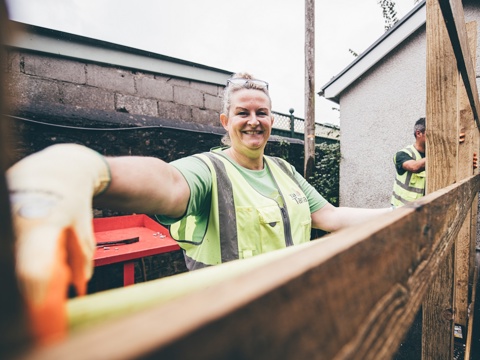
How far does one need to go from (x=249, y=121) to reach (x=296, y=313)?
1.50 m

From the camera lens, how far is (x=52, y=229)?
305 millimetres

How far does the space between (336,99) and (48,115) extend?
6010 millimetres

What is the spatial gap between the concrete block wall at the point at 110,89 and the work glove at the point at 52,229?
3.10 meters

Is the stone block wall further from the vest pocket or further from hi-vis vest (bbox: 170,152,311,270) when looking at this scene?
the vest pocket

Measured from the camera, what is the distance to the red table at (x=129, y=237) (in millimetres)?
2225

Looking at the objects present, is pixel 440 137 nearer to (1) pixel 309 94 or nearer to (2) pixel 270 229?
(2) pixel 270 229

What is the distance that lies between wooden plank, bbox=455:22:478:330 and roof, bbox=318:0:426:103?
360 cm

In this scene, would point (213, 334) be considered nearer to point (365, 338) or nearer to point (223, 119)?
point (365, 338)

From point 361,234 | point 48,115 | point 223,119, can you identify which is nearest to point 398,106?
point 223,119

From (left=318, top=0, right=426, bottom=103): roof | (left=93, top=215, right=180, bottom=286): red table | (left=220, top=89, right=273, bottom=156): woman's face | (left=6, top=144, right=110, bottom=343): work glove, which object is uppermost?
(left=318, top=0, right=426, bottom=103): roof

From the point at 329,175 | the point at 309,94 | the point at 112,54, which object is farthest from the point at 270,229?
the point at 329,175

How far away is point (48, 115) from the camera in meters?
2.91

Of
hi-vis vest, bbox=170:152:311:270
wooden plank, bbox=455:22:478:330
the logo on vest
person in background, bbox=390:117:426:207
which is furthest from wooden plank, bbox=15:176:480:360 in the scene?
person in background, bbox=390:117:426:207

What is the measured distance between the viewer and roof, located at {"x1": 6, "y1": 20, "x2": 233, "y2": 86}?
3442mm
